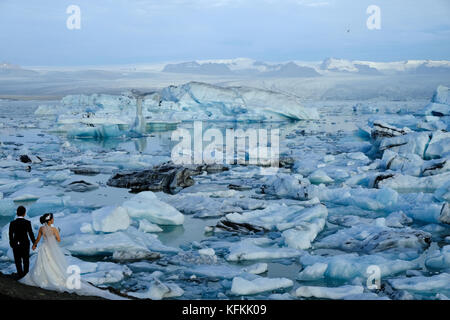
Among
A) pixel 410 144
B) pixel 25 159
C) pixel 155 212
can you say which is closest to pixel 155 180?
pixel 155 212

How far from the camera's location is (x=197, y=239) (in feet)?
23.7

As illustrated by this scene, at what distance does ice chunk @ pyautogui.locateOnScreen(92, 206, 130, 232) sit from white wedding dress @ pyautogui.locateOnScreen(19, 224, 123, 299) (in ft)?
7.81

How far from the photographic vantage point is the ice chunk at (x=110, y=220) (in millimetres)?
7086

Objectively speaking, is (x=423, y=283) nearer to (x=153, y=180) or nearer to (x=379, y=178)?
(x=379, y=178)

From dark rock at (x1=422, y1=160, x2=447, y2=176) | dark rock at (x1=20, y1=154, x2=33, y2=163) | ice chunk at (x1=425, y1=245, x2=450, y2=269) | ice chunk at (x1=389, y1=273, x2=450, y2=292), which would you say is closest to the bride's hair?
ice chunk at (x1=389, y1=273, x2=450, y2=292)

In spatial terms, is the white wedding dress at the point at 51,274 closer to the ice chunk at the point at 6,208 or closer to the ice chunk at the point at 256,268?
the ice chunk at the point at 256,268

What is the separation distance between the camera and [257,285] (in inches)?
205

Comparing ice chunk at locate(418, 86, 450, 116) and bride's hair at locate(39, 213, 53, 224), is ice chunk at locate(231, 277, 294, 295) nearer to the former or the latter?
bride's hair at locate(39, 213, 53, 224)

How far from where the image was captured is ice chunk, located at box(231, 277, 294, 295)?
5.13 metres

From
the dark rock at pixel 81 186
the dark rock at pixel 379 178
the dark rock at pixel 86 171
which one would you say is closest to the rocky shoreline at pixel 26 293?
the dark rock at pixel 81 186

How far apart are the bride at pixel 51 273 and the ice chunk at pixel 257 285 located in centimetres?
129

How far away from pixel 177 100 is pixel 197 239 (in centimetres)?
2865
